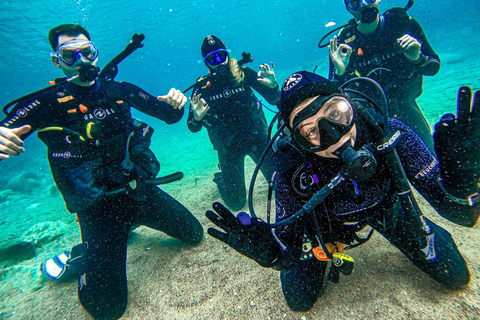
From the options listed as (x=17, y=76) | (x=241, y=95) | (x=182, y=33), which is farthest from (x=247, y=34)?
(x=241, y=95)

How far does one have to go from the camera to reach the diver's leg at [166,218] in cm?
379

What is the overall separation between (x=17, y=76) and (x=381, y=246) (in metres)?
51.5

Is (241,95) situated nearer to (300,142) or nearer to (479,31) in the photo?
(300,142)

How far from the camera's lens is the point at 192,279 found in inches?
127

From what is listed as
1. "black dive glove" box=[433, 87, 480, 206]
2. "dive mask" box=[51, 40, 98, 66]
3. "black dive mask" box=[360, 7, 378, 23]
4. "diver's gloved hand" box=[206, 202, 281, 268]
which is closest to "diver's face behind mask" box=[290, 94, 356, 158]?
"black dive glove" box=[433, 87, 480, 206]

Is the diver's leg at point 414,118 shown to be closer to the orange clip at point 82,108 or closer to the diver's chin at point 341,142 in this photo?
the diver's chin at point 341,142

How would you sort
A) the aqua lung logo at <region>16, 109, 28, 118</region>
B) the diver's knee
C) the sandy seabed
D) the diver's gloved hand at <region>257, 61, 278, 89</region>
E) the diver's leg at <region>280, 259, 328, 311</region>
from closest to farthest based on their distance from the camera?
the sandy seabed, the diver's leg at <region>280, 259, 328, 311</region>, the aqua lung logo at <region>16, 109, 28, 118</region>, the diver's knee, the diver's gloved hand at <region>257, 61, 278, 89</region>

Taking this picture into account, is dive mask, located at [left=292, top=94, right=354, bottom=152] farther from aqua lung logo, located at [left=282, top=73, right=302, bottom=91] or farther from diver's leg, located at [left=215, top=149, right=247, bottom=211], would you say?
diver's leg, located at [left=215, top=149, right=247, bottom=211]

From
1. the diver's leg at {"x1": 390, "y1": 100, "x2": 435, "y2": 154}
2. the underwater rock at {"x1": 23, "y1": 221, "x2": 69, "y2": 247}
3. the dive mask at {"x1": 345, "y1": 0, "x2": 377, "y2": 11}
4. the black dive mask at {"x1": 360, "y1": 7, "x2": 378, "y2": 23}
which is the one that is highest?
the dive mask at {"x1": 345, "y1": 0, "x2": 377, "y2": 11}

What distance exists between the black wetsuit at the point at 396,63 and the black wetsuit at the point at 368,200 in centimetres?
299

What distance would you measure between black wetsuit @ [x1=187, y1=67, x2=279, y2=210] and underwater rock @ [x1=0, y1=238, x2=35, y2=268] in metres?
4.99

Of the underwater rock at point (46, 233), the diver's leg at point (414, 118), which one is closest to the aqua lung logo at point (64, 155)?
the underwater rock at point (46, 233)

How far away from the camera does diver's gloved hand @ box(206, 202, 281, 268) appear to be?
1.89 m

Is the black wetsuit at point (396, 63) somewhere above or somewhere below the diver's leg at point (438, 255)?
above
